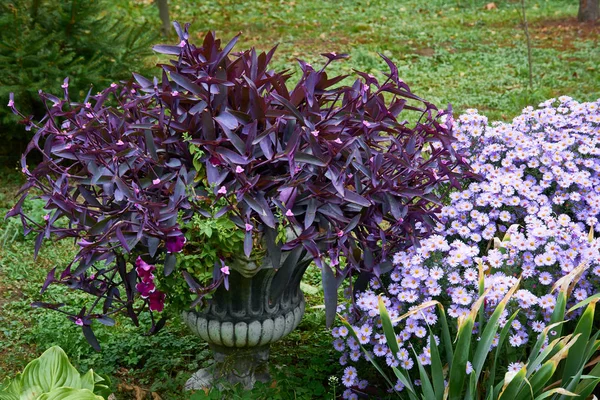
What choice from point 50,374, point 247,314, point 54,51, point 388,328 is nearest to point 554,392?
point 388,328

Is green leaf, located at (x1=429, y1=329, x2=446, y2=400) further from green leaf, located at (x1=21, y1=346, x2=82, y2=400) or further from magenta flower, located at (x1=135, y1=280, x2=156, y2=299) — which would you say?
green leaf, located at (x1=21, y1=346, x2=82, y2=400)

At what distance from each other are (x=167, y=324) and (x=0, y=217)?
181cm

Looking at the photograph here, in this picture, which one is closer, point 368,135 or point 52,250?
point 368,135

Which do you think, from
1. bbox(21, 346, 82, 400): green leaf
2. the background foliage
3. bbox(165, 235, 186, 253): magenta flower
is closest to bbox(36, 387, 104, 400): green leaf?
bbox(21, 346, 82, 400): green leaf

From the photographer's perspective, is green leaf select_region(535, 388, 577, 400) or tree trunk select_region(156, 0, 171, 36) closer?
green leaf select_region(535, 388, 577, 400)

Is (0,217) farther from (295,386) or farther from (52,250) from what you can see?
(295,386)

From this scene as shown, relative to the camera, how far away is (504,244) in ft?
8.30

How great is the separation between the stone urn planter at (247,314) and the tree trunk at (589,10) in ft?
30.9

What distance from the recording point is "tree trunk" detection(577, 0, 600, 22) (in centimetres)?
1070

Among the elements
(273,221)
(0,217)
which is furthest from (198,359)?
(0,217)

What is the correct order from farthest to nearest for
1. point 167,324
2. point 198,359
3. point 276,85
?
point 167,324
point 198,359
point 276,85

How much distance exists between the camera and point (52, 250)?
4.37 meters

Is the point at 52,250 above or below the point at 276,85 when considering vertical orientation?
below

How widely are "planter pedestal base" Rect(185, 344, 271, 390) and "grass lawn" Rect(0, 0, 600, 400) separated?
0.27 ft
